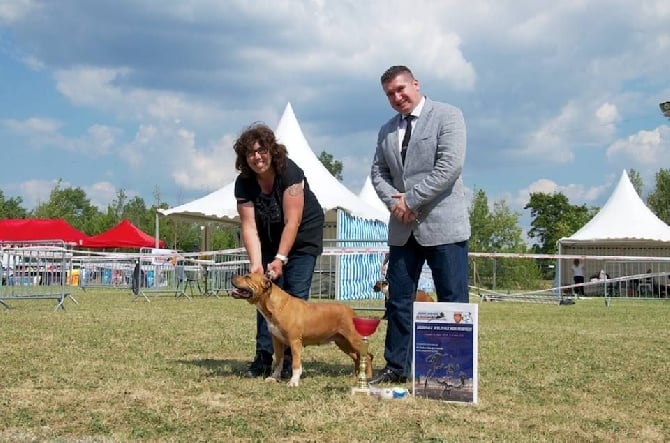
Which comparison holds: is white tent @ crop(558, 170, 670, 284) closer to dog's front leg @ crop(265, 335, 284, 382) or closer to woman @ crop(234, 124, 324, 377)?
woman @ crop(234, 124, 324, 377)

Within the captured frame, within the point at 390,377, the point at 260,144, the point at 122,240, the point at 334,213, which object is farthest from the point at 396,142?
the point at 122,240

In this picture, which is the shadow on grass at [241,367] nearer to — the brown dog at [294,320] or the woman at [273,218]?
the woman at [273,218]

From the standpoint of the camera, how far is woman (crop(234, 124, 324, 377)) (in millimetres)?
4863

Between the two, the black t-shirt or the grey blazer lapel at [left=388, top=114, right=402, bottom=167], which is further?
the black t-shirt

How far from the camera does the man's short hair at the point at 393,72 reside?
14.8 ft

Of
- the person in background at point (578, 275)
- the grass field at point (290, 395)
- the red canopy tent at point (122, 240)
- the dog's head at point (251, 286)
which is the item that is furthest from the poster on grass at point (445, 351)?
the red canopy tent at point (122, 240)

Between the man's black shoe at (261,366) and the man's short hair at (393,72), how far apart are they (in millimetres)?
1985

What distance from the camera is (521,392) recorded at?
4.37 m

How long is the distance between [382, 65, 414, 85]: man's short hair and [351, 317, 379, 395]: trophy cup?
4.78 feet

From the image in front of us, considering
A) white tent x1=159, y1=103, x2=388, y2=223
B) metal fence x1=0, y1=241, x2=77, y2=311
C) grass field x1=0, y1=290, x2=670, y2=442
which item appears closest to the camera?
grass field x1=0, y1=290, x2=670, y2=442

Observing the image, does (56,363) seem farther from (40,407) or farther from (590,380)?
(590,380)

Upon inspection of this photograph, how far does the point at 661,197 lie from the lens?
48.8m

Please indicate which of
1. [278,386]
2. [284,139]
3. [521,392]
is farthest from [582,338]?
[284,139]

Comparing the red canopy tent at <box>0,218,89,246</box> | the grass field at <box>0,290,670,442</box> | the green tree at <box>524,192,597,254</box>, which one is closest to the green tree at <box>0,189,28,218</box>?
the red canopy tent at <box>0,218,89,246</box>
